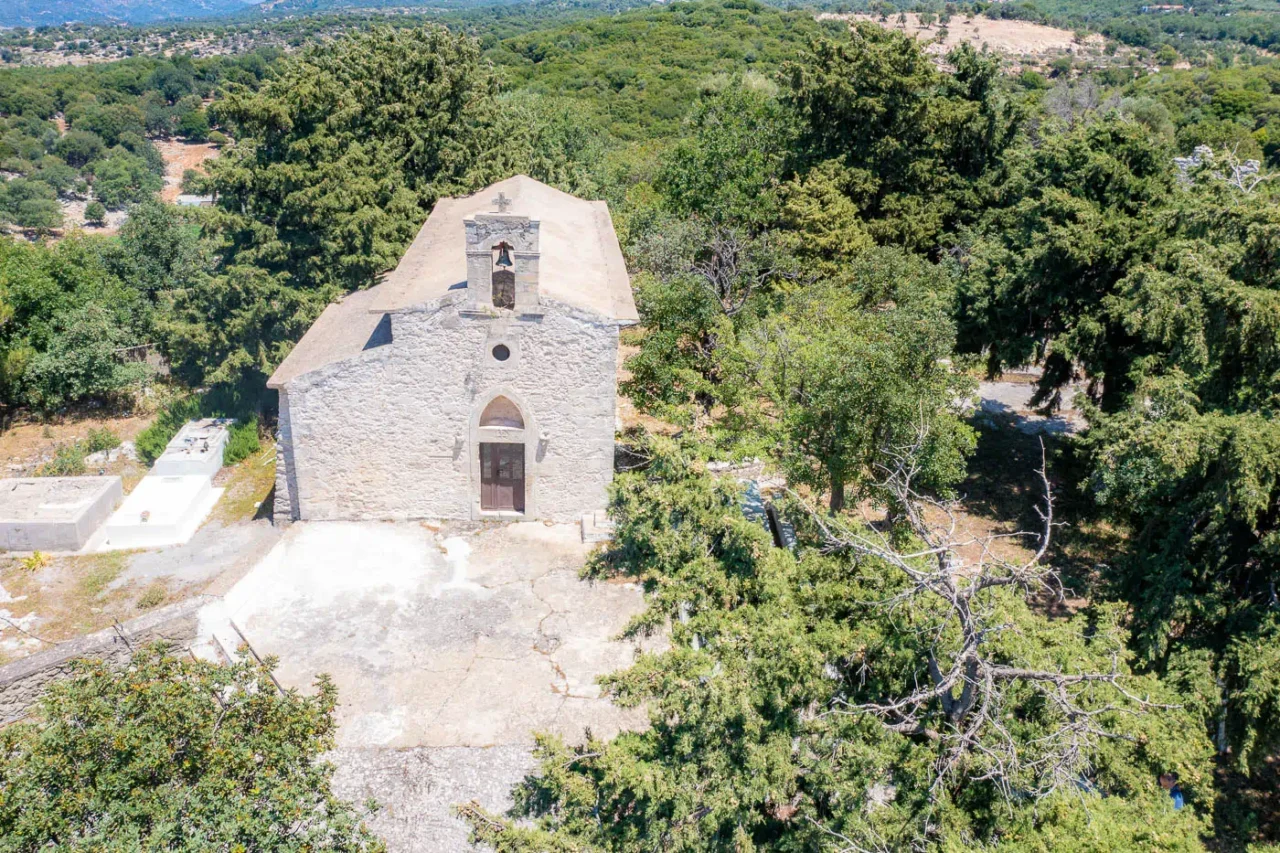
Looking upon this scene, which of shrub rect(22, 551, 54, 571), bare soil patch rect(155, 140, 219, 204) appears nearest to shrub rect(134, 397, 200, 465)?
shrub rect(22, 551, 54, 571)

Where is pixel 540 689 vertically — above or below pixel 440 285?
below

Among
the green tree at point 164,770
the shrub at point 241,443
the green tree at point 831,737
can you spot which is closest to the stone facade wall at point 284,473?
the green tree at point 164,770

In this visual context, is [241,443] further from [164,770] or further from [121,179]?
[121,179]

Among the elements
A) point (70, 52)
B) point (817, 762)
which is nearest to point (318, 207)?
point (817, 762)

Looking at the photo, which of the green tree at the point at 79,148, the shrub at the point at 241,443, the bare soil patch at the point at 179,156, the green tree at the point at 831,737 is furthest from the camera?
the bare soil patch at the point at 179,156

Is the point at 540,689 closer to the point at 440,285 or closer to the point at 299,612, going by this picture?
the point at 299,612

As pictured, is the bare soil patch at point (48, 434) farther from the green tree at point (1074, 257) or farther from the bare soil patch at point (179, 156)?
the bare soil patch at point (179, 156)

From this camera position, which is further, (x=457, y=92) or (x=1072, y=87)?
(x=1072, y=87)

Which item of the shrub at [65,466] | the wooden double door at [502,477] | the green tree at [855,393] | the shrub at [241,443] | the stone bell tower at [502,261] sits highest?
the stone bell tower at [502,261]
